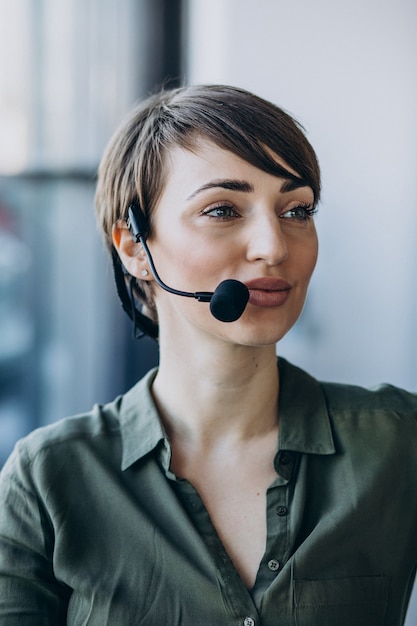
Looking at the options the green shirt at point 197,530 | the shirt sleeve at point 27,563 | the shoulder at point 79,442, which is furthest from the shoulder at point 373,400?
the shirt sleeve at point 27,563

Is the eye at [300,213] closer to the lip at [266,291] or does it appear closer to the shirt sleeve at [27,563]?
the lip at [266,291]

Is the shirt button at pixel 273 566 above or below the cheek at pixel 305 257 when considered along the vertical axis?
below

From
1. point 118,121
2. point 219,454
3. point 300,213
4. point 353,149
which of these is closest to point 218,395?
point 219,454

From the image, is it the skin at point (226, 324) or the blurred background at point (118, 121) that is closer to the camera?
the skin at point (226, 324)

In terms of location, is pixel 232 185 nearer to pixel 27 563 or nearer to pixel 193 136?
pixel 193 136

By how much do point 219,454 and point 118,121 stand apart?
1.61 metres

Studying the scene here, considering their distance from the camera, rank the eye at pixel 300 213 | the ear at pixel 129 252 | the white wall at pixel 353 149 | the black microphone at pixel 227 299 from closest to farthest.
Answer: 1. the black microphone at pixel 227 299
2. the eye at pixel 300 213
3. the ear at pixel 129 252
4. the white wall at pixel 353 149

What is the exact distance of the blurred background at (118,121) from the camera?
1944mm

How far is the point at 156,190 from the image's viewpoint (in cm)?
127

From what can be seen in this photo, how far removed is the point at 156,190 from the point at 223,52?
1.17 metres

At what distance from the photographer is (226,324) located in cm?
118

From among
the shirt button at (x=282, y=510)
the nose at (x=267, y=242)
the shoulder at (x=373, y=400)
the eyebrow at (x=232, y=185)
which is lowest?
the shirt button at (x=282, y=510)

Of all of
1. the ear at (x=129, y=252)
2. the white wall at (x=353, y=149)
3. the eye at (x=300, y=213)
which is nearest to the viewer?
the eye at (x=300, y=213)

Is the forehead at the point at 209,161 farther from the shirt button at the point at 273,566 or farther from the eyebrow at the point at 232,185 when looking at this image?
the shirt button at the point at 273,566
